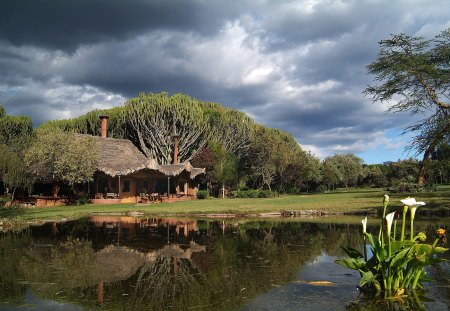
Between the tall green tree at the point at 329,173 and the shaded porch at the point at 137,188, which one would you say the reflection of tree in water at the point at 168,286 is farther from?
the tall green tree at the point at 329,173

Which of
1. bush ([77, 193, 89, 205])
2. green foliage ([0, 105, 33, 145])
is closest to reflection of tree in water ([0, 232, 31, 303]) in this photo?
bush ([77, 193, 89, 205])

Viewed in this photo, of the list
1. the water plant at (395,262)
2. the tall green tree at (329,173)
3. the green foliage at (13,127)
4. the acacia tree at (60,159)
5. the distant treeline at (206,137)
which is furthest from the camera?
the tall green tree at (329,173)

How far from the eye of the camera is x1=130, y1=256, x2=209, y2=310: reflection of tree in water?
637 centimetres

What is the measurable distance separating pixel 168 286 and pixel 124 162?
33.8m

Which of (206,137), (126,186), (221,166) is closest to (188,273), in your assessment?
(126,186)

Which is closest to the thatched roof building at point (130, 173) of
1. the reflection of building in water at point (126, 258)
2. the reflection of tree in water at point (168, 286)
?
the reflection of building in water at point (126, 258)

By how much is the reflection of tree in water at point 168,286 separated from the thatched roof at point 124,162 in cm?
2867

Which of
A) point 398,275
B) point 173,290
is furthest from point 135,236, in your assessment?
point 398,275

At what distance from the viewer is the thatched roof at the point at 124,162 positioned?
3725 cm

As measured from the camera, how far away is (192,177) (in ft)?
→ 150

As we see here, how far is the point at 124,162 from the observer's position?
39.9 meters

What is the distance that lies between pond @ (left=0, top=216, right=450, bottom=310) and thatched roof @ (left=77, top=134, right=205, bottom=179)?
2214 cm

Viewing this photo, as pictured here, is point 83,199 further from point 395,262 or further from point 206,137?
point 395,262

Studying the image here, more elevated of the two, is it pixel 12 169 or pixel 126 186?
pixel 12 169
